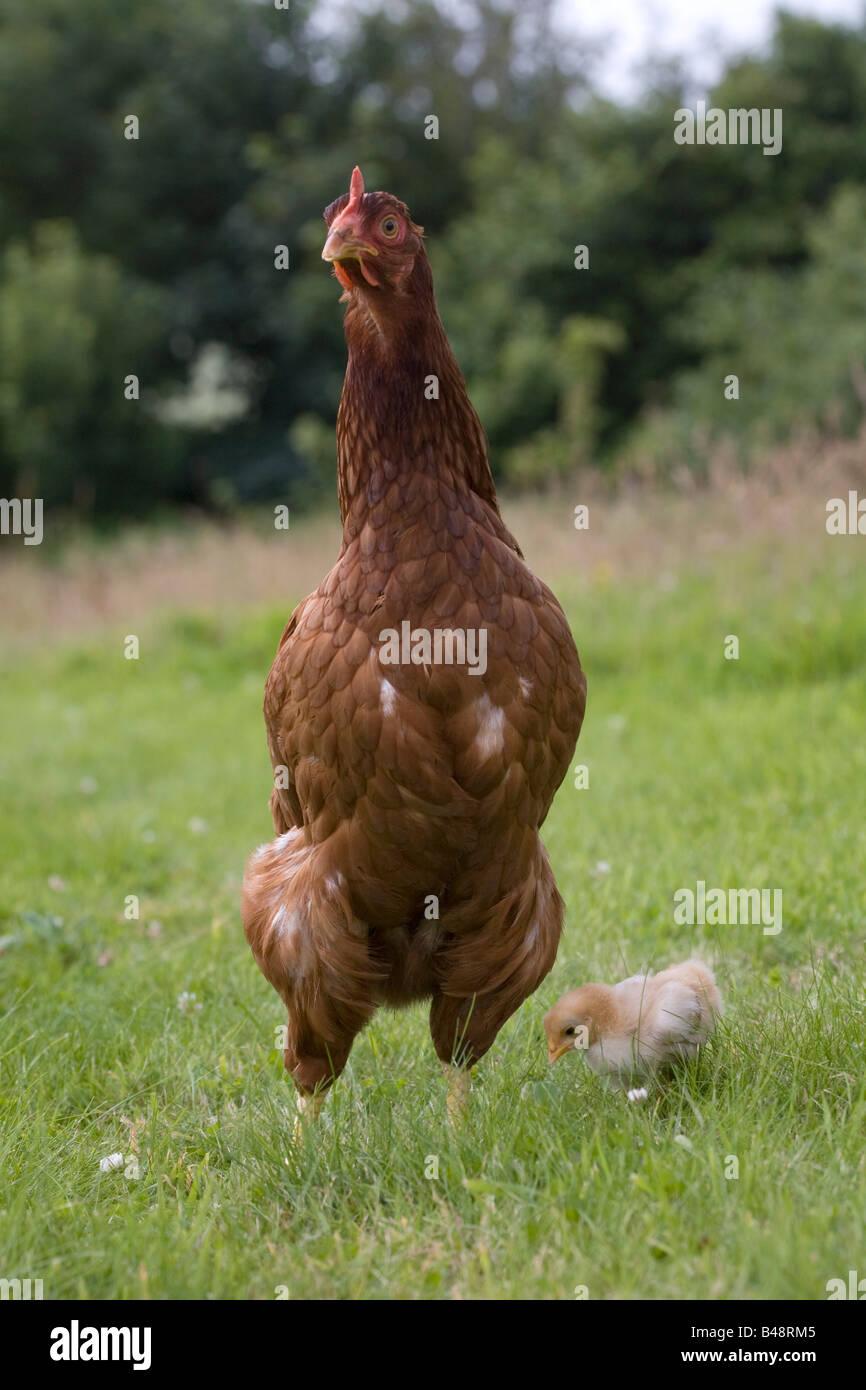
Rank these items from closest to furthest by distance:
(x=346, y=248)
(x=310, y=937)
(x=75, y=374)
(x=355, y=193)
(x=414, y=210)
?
1. (x=346, y=248)
2. (x=355, y=193)
3. (x=310, y=937)
4. (x=75, y=374)
5. (x=414, y=210)

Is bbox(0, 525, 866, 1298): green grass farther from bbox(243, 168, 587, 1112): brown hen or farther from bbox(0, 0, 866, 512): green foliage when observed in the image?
bbox(0, 0, 866, 512): green foliage

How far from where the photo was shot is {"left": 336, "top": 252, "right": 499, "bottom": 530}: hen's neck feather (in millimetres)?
2584

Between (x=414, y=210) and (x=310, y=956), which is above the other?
(x=414, y=210)

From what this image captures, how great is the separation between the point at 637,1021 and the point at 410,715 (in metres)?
1.04

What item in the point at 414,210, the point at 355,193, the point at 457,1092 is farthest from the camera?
the point at 414,210

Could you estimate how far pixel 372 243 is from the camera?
8.09 ft

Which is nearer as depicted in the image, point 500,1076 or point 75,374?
point 500,1076

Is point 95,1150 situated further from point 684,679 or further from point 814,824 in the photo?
point 684,679

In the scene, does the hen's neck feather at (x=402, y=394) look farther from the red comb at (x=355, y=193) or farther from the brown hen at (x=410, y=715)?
the red comb at (x=355, y=193)

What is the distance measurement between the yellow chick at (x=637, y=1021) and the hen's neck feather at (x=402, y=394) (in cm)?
133

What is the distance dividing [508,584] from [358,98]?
2302 cm

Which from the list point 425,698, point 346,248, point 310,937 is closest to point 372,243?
point 346,248

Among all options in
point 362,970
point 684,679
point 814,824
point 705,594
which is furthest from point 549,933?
point 705,594

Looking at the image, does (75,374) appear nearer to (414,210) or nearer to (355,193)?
(414,210)
